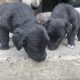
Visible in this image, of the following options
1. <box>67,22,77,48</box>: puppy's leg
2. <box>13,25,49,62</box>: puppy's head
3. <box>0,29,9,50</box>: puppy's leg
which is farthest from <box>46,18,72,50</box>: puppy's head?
<box>0,29,9,50</box>: puppy's leg

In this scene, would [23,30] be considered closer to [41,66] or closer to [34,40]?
[34,40]

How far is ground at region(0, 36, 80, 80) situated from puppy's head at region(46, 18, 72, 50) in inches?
6.9

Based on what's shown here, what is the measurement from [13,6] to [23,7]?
11cm

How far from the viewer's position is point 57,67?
11.9ft

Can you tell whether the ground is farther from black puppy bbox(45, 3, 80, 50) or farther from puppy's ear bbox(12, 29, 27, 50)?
puppy's ear bbox(12, 29, 27, 50)

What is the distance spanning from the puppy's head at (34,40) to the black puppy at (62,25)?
11.3 inches

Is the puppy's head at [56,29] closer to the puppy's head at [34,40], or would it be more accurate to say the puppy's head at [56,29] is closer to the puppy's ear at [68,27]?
the puppy's ear at [68,27]

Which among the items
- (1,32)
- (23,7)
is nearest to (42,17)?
(23,7)

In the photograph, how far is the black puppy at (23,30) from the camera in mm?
3188

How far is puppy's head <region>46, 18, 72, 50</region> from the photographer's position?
347 cm

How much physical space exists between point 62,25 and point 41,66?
50 cm

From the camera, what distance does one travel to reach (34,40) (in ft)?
10.5

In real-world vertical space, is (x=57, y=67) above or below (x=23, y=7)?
below

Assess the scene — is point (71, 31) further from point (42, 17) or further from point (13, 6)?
point (13, 6)
